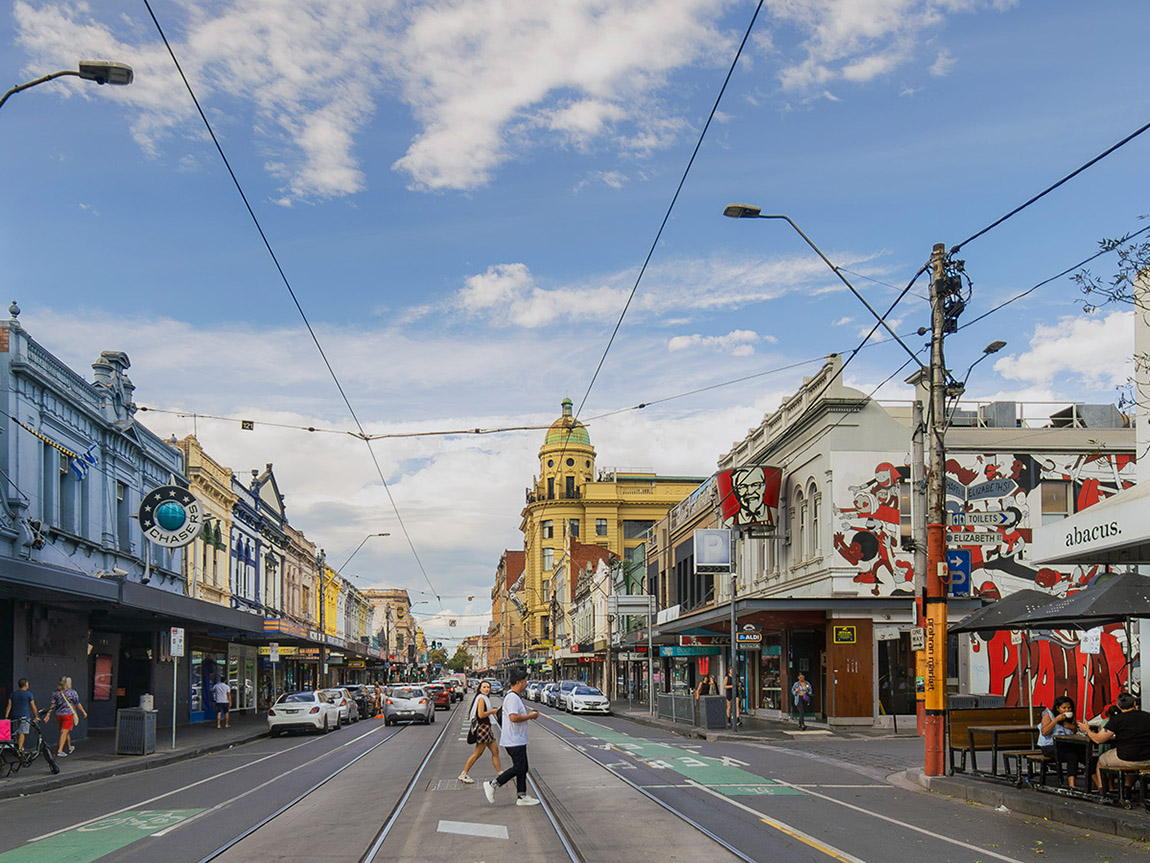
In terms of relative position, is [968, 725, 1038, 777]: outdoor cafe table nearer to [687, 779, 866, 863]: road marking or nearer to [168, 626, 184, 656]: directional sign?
[687, 779, 866, 863]: road marking

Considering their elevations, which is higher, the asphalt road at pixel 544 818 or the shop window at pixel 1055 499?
the shop window at pixel 1055 499

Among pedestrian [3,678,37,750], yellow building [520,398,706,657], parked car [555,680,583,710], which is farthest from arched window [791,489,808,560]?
yellow building [520,398,706,657]

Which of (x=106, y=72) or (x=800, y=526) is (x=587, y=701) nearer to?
(x=800, y=526)

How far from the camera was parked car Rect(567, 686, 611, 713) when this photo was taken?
49.5 meters

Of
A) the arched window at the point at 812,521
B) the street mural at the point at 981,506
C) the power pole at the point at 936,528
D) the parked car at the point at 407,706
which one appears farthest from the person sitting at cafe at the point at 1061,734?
the parked car at the point at 407,706

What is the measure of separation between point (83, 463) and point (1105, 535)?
23.9m

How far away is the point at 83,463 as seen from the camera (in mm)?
29453

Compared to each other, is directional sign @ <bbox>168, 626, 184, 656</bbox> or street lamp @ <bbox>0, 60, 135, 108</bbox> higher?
street lamp @ <bbox>0, 60, 135, 108</bbox>

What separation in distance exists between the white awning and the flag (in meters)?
22.1

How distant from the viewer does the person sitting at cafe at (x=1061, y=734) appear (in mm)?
14734

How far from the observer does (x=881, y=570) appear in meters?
32.9

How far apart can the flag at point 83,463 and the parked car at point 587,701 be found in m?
25.5

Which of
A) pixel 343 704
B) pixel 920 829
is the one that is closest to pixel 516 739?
pixel 920 829

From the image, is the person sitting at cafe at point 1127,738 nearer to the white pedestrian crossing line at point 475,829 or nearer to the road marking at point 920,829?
the road marking at point 920,829
